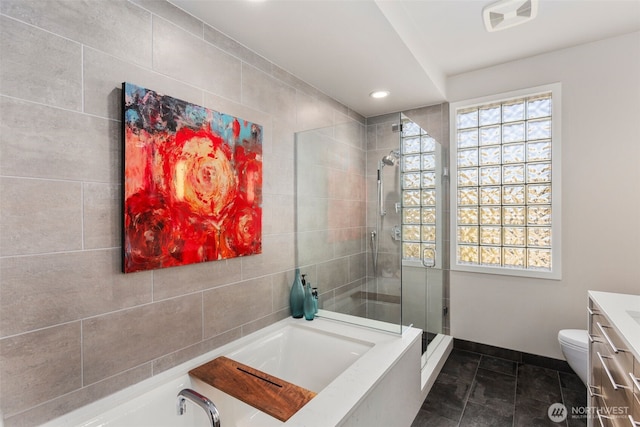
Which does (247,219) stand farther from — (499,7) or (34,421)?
(499,7)

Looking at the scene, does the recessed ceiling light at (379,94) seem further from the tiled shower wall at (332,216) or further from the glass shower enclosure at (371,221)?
the tiled shower wall at (332,216)

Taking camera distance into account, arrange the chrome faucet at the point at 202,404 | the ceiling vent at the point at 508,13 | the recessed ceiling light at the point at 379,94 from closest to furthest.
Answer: the chrome faucet at the point at 202,404 → the ceiling vent at the point at 508,13 → the recessed ceiling light at the point at 379,94

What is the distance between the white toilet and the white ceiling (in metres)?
→ 2.15

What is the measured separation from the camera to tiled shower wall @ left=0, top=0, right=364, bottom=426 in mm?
1059

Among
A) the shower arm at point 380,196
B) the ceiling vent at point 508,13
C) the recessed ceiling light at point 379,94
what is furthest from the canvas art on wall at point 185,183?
the ceiling vent at point 508,13

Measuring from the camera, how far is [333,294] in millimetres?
2436

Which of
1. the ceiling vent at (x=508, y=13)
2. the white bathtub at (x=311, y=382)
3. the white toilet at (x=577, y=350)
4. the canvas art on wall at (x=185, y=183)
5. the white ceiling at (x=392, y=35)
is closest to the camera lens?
the white bathtub at (x=311, y=382)

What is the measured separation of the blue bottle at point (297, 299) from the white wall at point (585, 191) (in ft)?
5.71

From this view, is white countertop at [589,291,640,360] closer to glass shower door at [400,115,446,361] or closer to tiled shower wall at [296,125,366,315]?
glass shower door at [400,115,446,361]

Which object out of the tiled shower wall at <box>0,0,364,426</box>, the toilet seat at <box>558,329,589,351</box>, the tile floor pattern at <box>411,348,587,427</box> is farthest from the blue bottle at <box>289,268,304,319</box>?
the toilet seat at <box>558,329,589,351</box>

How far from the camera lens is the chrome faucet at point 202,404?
104 cm

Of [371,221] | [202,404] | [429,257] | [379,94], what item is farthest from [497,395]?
[379,94]

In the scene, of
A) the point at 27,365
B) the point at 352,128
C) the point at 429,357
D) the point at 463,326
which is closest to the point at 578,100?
the point at 352,128

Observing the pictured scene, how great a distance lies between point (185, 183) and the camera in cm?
154
